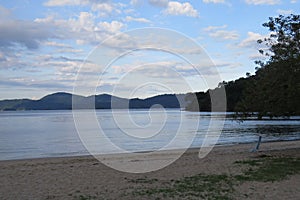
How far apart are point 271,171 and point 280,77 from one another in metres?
3.98

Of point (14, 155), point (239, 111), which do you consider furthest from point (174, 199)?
point (14, 155)

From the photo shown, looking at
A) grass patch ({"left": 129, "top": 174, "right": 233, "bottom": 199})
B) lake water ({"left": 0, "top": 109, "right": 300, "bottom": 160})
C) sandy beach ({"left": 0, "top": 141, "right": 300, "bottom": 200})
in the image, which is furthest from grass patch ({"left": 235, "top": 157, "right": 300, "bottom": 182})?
lake water ({"left": 0, "top": 109, "right": 300, "bottom": 160})

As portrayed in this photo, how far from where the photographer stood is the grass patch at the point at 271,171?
1260 centimetres

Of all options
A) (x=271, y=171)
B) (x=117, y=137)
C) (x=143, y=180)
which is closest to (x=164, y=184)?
(x=143, y=180)

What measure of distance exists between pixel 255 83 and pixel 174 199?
9994 millimetres

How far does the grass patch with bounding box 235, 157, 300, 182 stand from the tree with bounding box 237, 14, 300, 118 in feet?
7.75

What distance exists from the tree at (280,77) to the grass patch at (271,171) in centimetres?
236

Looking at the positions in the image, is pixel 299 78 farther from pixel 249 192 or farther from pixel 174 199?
pixel 174 199

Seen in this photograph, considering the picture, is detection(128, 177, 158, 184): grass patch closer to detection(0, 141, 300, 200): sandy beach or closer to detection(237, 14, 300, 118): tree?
detection(0, 141, 300, 200): sandy beach

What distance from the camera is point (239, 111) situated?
65.1 ft

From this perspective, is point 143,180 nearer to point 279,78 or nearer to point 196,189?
point 196,189

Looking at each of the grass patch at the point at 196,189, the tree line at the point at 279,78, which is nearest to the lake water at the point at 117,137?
the tree line at the point at 279,78

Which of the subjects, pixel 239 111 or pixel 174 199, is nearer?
pixel 174 199

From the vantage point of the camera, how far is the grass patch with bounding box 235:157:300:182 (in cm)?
1260
